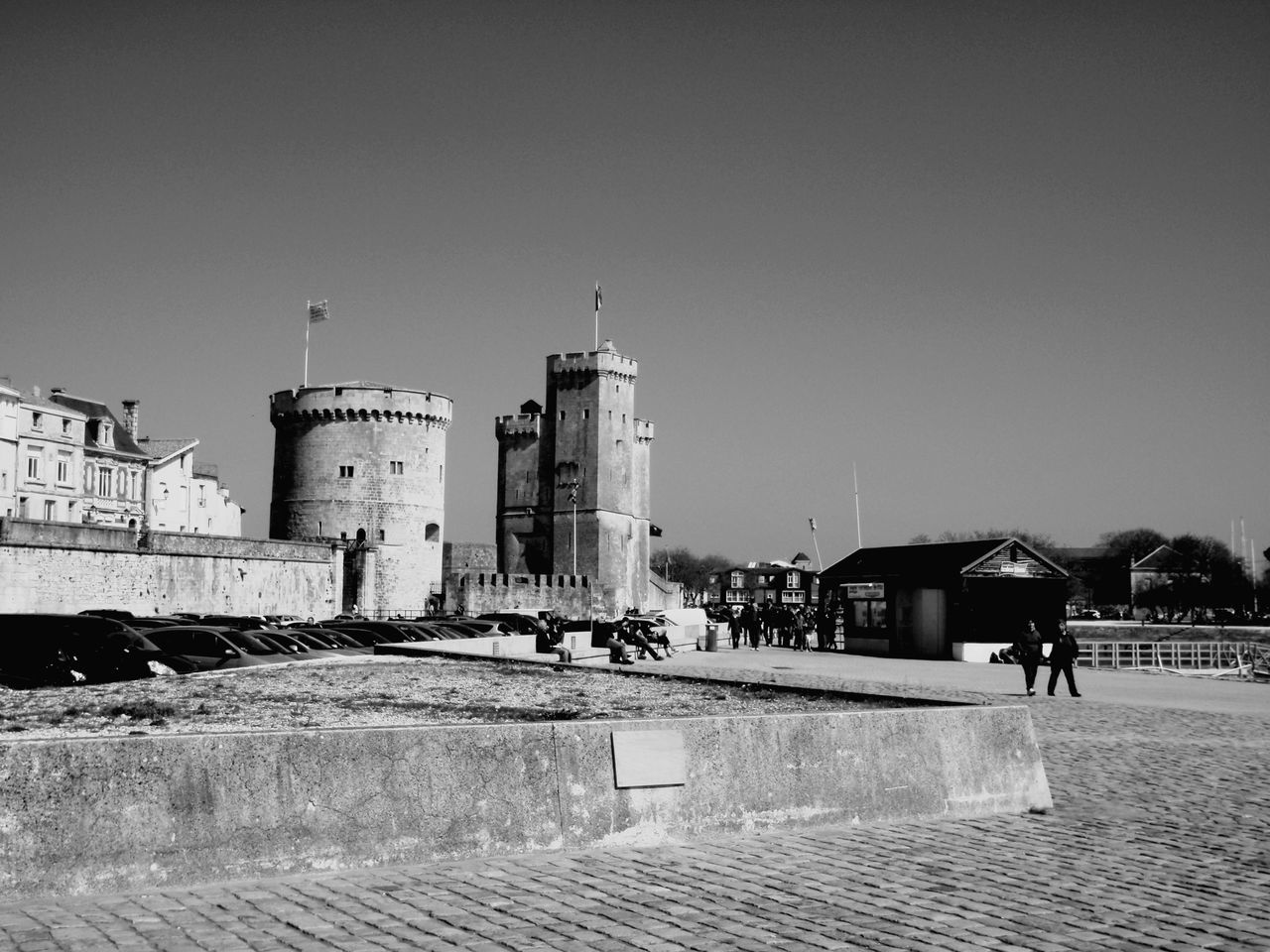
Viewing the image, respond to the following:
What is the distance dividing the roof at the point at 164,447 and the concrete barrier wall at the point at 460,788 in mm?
75155

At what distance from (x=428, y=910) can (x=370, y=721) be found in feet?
14.3

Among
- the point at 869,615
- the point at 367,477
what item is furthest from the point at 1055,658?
the point at 367,477

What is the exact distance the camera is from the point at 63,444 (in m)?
62.3

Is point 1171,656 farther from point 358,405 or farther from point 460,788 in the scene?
point 358,405

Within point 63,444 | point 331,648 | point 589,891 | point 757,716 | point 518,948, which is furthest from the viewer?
point 63,444

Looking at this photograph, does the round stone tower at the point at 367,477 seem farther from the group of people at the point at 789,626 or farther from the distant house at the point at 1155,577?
the distant house at the point at 1155,577

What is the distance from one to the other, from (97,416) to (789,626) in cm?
4321

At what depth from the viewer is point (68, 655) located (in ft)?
55.5

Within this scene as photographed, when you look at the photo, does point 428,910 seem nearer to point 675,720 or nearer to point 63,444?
point 675,720

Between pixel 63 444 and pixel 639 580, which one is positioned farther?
pixel 639 580

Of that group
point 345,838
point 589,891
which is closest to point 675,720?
point 589,891

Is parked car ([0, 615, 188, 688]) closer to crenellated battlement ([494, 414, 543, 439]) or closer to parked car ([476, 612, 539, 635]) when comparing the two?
parked car ([476, 612, 539, 635])

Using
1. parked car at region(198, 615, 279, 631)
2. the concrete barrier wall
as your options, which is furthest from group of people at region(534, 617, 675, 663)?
the concrete barrier wall

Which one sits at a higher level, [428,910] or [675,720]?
[675,720]
